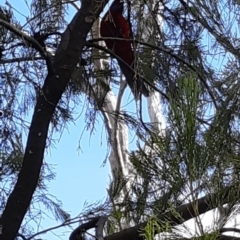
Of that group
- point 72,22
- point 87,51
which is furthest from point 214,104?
point 87,51

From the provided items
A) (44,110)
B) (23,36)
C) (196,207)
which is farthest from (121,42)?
(196,207)

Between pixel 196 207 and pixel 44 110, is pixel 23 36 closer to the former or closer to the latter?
pixel 44 110

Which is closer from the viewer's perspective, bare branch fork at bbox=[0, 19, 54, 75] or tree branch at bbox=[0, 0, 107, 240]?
bare branch fork at bbox=[0, 19, 54, 75]

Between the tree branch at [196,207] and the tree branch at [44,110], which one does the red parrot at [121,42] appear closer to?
the tree branch at [44,110]

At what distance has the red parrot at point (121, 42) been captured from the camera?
70.6 inches

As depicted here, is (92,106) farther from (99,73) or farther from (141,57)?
(141,57)

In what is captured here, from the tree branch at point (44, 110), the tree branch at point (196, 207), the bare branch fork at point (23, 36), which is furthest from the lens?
the tree branch at point (44, 110)

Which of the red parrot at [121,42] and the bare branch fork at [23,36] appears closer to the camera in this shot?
the bare branch fork at [23,36]

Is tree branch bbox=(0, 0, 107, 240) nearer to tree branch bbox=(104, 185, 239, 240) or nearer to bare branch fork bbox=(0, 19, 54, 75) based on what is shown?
bare branch fork bbox=(0, 19, 54, 75)

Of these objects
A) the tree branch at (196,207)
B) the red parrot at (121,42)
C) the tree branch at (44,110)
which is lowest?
the tree branch at (196,207)

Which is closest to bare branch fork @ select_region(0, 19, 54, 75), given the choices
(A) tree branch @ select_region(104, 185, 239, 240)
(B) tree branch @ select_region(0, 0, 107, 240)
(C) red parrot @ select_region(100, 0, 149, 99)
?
(B) tree branch @ select_region(0, 0, 107, 240)

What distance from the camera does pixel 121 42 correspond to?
2221 millimetres

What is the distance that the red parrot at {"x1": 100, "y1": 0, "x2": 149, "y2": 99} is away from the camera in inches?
70.6

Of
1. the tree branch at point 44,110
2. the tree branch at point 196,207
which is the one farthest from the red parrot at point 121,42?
the tree branch at point 196,207
